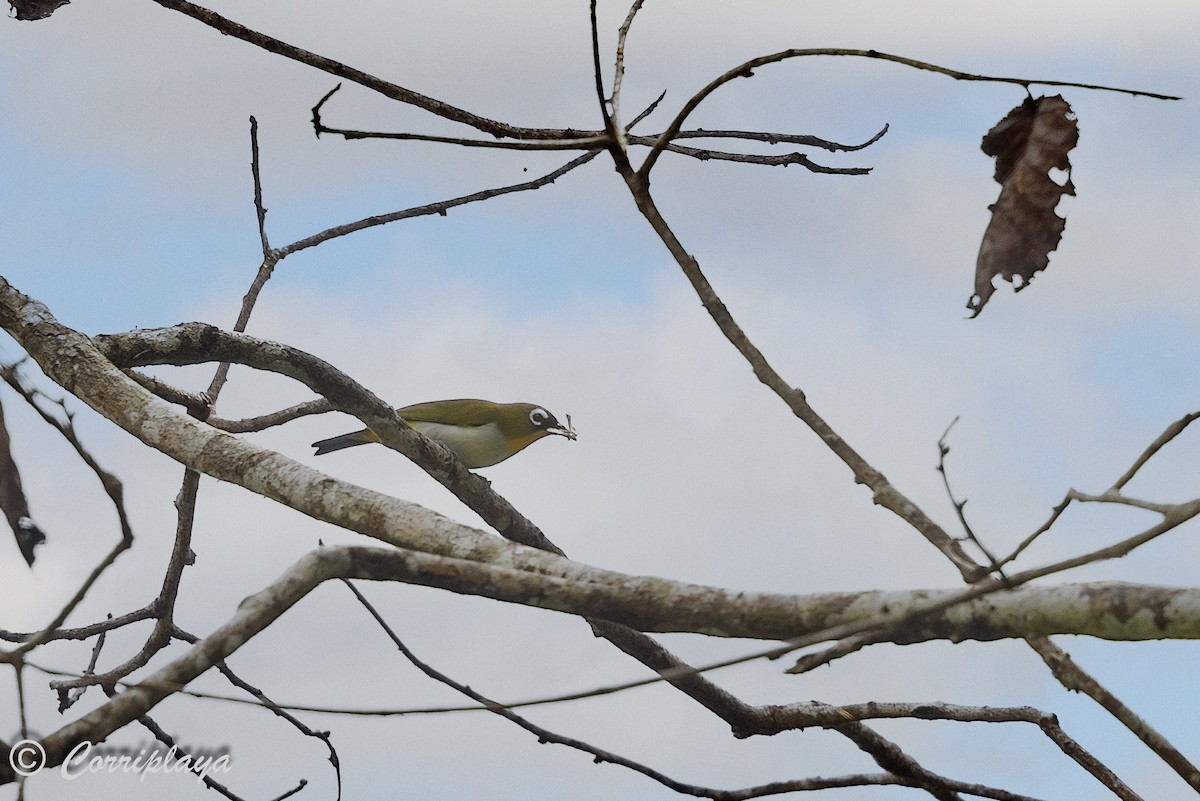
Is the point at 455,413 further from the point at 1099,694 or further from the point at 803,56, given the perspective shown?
the point at 803,56

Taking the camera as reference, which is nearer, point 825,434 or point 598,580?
point 598,580

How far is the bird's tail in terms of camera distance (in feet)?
26.6

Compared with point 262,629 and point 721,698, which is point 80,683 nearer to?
point 262,629

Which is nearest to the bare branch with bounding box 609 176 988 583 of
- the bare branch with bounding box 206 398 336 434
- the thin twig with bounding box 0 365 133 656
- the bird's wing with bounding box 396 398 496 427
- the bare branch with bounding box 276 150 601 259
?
the thin twig with bounding box 0 365 133 656

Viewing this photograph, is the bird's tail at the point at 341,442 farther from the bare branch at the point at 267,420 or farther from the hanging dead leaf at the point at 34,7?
the hanging dead leaf at the point at 34,7

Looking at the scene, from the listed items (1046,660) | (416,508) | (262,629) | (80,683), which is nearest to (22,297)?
(80,683)

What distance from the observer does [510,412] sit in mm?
8891

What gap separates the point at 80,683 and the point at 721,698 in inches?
84.8

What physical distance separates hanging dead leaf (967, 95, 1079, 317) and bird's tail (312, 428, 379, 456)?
559 centimetres

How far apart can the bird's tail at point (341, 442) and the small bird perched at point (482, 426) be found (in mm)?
467

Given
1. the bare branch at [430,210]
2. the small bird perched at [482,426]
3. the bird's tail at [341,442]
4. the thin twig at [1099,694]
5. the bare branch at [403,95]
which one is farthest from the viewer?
the small bird perched at [482,426]

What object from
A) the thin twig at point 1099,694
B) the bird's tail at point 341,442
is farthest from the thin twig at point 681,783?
the bird's tail at point 341,442

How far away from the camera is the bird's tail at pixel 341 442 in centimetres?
812

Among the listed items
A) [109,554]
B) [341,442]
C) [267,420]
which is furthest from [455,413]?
[109,554]
